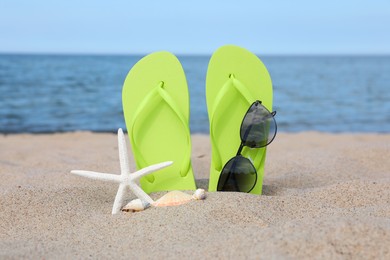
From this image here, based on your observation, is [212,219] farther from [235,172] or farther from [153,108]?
[153,108]

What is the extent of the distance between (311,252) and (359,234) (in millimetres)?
204

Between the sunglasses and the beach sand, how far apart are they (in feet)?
0.83

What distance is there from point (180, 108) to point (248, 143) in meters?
0.42

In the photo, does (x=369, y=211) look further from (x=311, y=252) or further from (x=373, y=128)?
(x=373, y=128)

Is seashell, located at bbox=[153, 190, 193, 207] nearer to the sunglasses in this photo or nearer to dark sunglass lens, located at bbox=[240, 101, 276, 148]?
the sunglasses

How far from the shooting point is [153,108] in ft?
9.34

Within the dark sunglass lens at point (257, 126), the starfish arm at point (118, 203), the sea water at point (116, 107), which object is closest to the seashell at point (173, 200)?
the starfish arm at point (118, 203)

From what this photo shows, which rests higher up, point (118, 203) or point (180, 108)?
point (180, 108)

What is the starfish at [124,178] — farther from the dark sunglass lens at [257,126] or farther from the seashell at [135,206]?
the dark sunglass lens at [257,126]

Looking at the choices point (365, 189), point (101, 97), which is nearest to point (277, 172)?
point (365, 189)

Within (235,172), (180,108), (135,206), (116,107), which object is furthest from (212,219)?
(116,107)

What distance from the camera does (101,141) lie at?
5.64 metres

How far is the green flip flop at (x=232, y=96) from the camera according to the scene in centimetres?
282

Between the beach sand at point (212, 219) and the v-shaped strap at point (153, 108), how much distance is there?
223 millimetres
